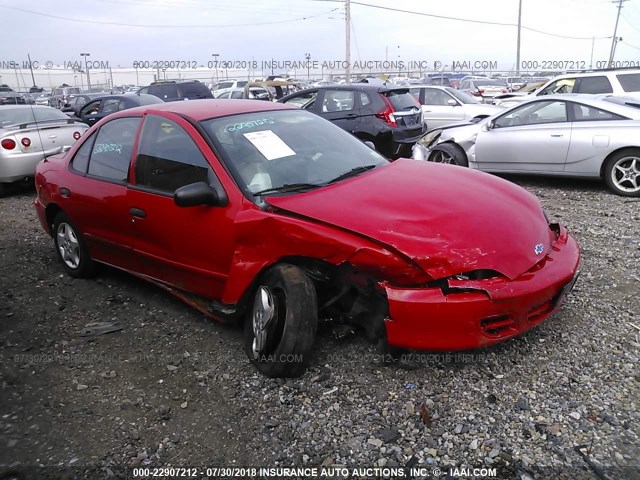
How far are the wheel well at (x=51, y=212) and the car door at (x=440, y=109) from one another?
394 inches

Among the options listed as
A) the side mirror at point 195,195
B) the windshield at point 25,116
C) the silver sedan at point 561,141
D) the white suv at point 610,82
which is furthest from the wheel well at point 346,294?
the white suv at point 610,82

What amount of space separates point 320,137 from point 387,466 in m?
2.41

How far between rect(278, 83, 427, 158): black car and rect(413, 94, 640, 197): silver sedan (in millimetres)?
1161

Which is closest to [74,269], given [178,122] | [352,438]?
[178,122]

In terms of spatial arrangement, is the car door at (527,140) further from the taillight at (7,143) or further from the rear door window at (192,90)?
the rear door window at (192,90)

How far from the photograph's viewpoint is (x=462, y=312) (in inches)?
106

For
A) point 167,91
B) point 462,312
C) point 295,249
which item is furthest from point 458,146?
point 167,91

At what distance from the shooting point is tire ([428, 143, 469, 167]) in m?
8.21

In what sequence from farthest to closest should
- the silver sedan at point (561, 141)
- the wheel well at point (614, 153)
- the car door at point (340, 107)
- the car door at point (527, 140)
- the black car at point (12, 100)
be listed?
1. the black car at point (12, 100)
2. the car door at point (340, 107)
3. the car door at point (527, 140)
4. the silver sedan at point (561, 141)
5. the wheel well at point (614, 153)

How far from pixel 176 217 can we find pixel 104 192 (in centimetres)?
97

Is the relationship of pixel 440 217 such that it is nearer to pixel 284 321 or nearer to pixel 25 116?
pixel 284 321

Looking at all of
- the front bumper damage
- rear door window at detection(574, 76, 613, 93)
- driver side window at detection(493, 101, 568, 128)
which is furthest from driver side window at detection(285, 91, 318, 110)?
the front bumper damage

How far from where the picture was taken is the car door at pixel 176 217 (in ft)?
11.1

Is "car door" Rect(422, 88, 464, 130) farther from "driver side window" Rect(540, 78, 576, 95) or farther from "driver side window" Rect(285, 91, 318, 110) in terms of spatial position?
"driver side window" Rect(285, 91, 318, 110)
